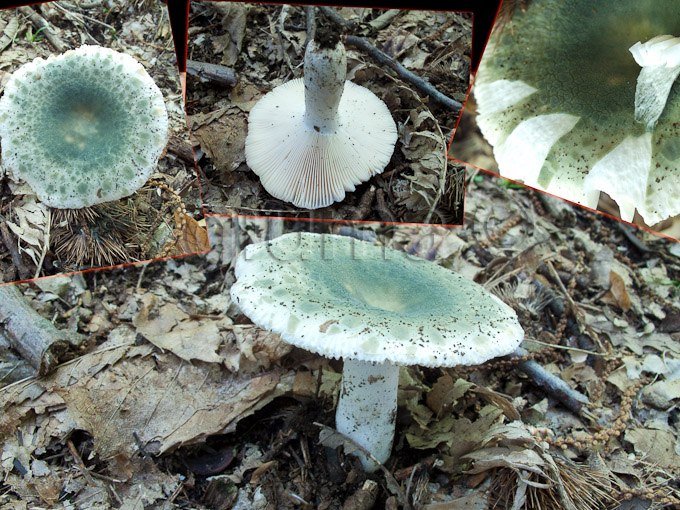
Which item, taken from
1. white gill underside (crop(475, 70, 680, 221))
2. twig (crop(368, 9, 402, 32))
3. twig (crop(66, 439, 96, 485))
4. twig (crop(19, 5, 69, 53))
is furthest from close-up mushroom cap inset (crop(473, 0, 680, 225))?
twig (crop(66, 439, 96, 485))

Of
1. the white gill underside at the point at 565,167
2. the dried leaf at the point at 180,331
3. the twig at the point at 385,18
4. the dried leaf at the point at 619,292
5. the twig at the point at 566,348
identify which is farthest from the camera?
the dried leaf at the point at 619,292

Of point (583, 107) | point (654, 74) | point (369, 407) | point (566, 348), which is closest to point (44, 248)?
point (369, 407)

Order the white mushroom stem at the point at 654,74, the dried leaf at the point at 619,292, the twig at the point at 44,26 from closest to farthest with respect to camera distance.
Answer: the white mushroom stem at the point at 654,74 → the twig at the point at 44,26 → the dried leaf at the point at 619,292

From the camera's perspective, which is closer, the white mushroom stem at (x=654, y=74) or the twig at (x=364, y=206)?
the white mushroom stem at (x=654, y=74)

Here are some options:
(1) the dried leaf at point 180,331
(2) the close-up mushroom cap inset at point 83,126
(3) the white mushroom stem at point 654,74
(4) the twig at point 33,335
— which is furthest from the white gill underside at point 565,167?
(4) the twig at point 33,335

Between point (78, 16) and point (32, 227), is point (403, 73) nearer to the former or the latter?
point (78, 16)

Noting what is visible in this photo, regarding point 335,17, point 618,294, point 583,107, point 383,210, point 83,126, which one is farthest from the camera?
point 618,294

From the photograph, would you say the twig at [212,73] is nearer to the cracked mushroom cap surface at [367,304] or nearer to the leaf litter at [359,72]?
A: the leaf litter at [359,72]
